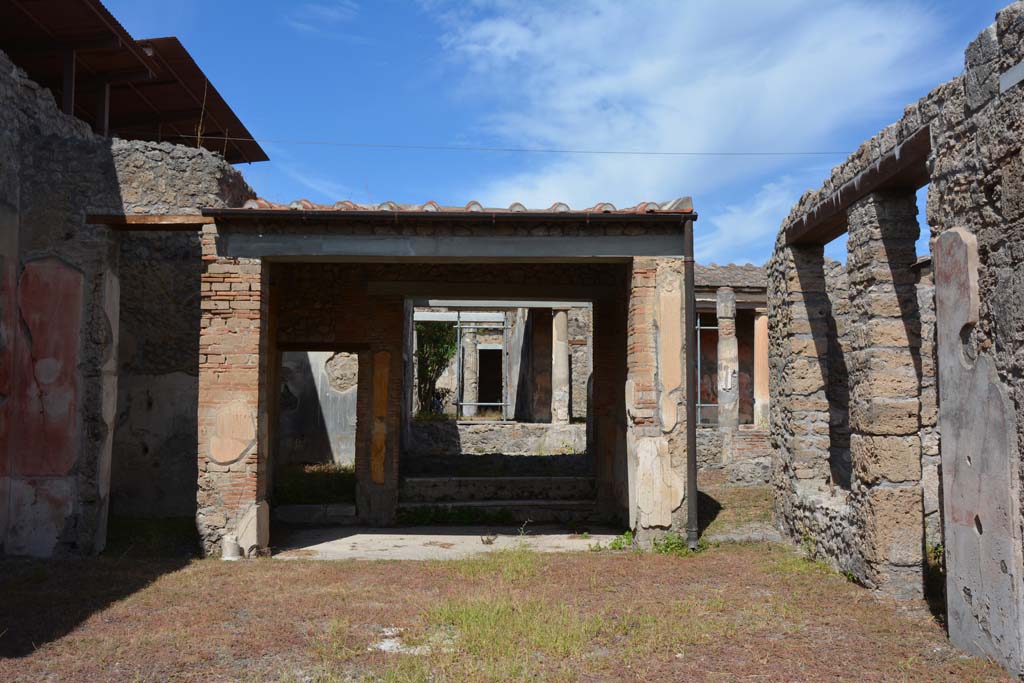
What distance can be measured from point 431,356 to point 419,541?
11637 mm

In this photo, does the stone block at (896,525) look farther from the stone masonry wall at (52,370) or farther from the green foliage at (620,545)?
the stone masonry wall at (52,370)

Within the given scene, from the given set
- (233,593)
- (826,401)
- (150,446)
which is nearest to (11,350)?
(150,446)

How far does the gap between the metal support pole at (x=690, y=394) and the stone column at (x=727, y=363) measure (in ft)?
23.7

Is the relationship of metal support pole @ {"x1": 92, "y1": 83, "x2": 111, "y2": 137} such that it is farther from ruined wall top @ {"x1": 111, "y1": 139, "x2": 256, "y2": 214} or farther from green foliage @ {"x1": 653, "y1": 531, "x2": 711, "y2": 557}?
green foliage @ {"x1": 653, "y1": 531, "x2": 711, "y2": 557}

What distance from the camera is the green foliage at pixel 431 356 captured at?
66.1ft

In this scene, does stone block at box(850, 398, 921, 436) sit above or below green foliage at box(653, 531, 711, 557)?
above

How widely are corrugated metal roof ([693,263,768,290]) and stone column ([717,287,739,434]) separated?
0.18 metres

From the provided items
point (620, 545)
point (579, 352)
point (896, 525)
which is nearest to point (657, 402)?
point (620, 545)

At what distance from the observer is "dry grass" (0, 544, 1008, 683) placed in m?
4.59

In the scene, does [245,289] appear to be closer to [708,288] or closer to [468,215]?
[468,215]

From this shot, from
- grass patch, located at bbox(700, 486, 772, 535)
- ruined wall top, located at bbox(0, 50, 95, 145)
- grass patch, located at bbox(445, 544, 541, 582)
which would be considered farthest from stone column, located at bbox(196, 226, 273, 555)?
grass patch, located at bbox(700, 486, 772, 535)

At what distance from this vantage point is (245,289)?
7867 millimetres

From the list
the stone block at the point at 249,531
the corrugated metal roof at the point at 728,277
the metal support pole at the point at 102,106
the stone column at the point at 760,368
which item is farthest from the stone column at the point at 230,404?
the stone column at the point at 760,368

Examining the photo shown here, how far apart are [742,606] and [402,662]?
2767 millimetres
